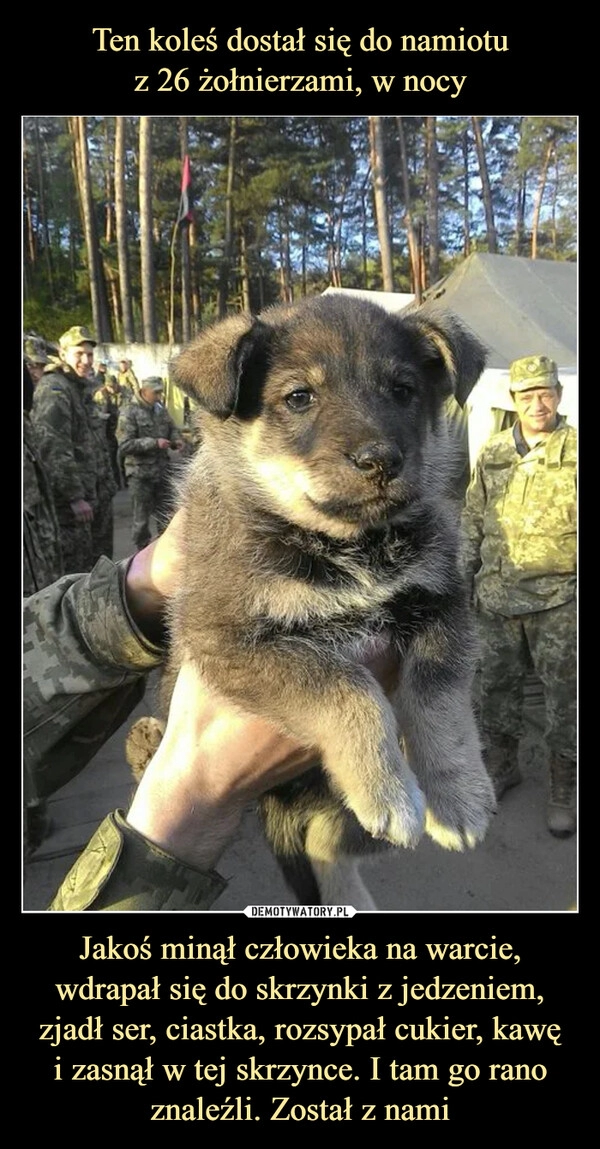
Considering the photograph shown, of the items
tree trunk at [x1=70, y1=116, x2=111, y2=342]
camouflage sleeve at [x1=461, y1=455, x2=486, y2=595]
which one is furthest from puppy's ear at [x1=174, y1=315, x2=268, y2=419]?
tree trunk at [x1=70, y1=116, x2=111, y2=342]

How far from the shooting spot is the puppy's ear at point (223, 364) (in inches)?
89.2

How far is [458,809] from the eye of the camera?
2336 millimetres

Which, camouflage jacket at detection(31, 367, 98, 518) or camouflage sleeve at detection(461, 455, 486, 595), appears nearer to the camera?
camouflage sleeve at detection(461, 455, 486, 595)

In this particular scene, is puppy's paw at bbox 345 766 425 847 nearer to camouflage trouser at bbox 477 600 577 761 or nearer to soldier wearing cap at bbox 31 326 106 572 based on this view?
camouflage trouser at bbox 477 600 577 761

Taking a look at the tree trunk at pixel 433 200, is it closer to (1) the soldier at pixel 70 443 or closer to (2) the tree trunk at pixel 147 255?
(2) the tree trunk at pixel 147 255

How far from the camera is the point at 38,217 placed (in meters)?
6.19

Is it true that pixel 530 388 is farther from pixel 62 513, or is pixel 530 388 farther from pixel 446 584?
pixel 62 513

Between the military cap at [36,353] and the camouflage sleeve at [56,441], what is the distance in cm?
66

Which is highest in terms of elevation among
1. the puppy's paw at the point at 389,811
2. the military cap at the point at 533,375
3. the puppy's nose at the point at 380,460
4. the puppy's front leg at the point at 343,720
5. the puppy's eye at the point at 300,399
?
the military cap at the point at 533,375

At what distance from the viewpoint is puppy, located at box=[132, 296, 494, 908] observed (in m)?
2.03

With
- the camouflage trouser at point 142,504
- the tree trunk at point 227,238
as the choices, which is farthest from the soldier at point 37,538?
the camouflage trouser at point 142,504

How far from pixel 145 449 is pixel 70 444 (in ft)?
12.9

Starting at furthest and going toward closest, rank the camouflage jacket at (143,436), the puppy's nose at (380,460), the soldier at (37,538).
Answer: the camouflage jacket at (143,436), the soldier at (37,538), the puppy's nose at (380,460)

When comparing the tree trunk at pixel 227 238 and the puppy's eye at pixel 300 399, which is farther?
the tree trunk at pixel 227 238
